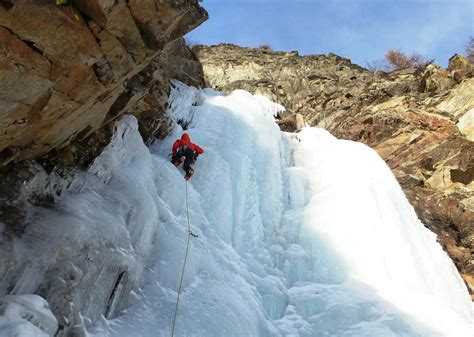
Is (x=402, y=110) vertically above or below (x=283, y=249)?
above

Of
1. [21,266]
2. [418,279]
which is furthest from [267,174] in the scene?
[21,266]

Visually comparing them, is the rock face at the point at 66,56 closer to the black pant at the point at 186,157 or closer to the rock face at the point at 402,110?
the black pant at the point at 186,157

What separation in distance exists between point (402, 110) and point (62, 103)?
599 inches

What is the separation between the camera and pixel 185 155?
24.3ft

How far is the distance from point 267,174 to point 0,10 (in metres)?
6.83

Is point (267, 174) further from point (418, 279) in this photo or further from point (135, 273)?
point (135, 273)

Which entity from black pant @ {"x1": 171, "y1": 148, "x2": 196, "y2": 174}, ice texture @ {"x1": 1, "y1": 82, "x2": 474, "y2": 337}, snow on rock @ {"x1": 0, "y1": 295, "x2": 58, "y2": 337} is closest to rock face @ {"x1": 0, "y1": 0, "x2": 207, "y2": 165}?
ice texture @ {"x1": 1, "y1": 82, "x2": 474, "y2": 337}

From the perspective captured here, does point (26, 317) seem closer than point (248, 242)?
Yes

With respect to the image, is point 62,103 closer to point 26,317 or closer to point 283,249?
point 26,317

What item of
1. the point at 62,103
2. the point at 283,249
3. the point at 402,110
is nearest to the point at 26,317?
the point at 62,103

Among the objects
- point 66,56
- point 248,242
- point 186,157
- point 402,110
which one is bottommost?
point 66,56

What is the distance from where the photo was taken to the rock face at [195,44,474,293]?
12492 mm

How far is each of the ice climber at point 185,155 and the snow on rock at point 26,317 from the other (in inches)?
156

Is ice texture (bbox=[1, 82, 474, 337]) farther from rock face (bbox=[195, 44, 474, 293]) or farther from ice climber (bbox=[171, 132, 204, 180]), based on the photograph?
rock face (bbox=[195, 44, 474, 293])
